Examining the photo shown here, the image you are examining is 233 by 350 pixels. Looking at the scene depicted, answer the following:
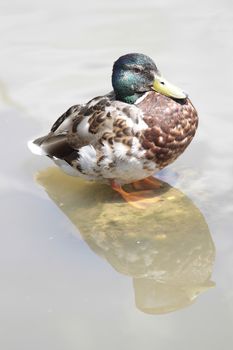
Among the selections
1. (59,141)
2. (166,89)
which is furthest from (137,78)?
(59,141)

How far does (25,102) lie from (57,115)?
31cm

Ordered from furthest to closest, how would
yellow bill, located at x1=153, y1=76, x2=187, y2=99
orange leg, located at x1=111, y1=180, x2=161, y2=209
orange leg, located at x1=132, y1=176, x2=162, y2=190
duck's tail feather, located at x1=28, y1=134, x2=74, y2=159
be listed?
orange leg, located at x1=132, y1=176, x2=162, y2=190
duck's tail feather, located at x1=28, y1=134, x2=74, y2=159
orange leg, located at x1=111, y1=180, x2=161, y2=209
yellow bill, located at x1=153, y1=76, x2=187, y2=99

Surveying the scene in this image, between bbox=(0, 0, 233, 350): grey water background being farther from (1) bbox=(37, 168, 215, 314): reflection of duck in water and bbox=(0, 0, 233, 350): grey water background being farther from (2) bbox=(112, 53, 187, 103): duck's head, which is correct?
(2) bbox=(112, 53, 187, 103): duck's head

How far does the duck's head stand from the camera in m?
4.83

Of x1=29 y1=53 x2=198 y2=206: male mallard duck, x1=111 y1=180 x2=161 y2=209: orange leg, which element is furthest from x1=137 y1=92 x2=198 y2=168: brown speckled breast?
x1=111 y1=180 x2=161 y2=209: orange leg

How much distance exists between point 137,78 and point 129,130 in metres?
0.38

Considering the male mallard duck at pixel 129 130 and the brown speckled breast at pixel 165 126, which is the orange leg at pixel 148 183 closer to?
the male mallard duck at pixel 129 130

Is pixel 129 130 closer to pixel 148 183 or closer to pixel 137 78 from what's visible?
pixel 137 78

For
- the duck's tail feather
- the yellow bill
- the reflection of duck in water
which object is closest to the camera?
the reflection of duck in water

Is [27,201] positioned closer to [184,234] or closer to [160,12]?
[184,234]

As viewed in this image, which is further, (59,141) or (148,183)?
(148,183)

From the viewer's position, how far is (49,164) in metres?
5.40

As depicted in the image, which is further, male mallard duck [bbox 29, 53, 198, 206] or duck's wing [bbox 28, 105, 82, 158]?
duck's wing [bbox 28, 105, 82, 158]

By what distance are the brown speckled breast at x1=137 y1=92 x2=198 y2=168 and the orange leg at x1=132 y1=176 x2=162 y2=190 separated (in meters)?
0.29
